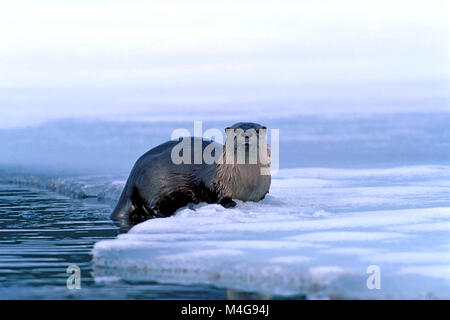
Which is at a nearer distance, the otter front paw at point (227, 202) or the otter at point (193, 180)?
the otter front paw at point (227, 202)

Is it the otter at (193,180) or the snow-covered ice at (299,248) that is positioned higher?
the otter at (193,180)

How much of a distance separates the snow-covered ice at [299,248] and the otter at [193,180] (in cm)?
15

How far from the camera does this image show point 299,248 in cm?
458

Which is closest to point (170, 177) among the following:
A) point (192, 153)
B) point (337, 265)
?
point (192, 153)

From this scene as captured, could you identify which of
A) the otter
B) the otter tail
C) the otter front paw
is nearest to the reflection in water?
the otter tail

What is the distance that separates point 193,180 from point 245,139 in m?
0.62

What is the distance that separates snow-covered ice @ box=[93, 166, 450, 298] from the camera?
3.95m

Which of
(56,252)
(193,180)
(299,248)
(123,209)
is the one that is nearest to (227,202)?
(193,180)

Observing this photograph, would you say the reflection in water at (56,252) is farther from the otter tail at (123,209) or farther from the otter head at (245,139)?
the otter head at (245,139)

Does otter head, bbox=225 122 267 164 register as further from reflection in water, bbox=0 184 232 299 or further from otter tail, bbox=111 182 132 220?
reflection in water, bbox=0 184 232 299

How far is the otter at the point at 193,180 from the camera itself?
21.1ft

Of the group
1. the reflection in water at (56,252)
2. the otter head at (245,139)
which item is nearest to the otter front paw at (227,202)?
the otter head at (245,139)

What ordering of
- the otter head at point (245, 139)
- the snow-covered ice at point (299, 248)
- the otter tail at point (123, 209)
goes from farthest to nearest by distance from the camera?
the otter tail at point (123, 209) → the otter head at point (245, 139) → the snow-covered ice at point (299, 248)

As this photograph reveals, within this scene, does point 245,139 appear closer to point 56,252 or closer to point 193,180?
point 193,180
